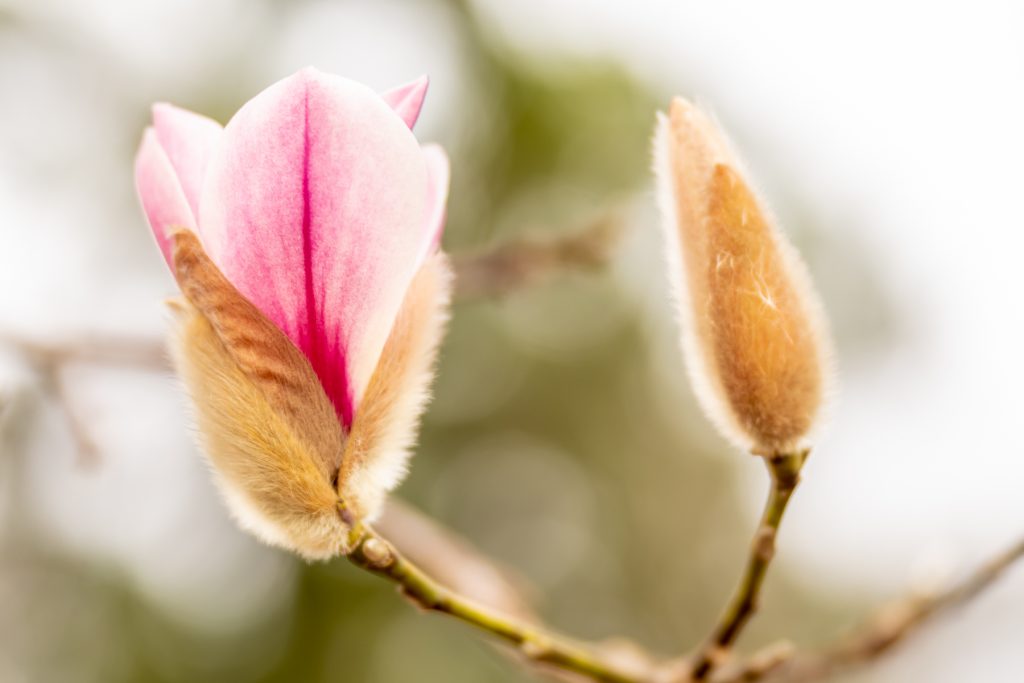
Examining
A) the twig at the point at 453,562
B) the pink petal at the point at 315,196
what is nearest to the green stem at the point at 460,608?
the pink petal at the point at 315,196

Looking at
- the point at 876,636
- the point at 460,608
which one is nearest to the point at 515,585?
the point at 876,636

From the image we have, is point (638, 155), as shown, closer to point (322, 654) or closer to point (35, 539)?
point (322, 654)

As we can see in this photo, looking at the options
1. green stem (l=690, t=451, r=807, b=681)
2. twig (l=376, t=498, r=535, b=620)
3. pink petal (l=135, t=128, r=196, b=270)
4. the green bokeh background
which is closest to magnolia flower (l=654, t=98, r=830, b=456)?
green stem (l=690, t=451, r=807, b=681)

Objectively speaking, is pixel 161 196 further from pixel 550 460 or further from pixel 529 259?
pixel 550 460

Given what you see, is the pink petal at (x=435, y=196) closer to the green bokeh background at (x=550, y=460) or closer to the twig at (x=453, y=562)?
the twig at (x=453, y=562)

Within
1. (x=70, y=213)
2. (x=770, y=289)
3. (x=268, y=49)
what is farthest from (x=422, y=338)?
(x=268, y=49)

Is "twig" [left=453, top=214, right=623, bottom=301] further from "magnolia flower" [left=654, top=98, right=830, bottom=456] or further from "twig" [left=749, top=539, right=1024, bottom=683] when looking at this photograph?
"magnolia flower" [left=654, top=98, right=830, bottom=456]
